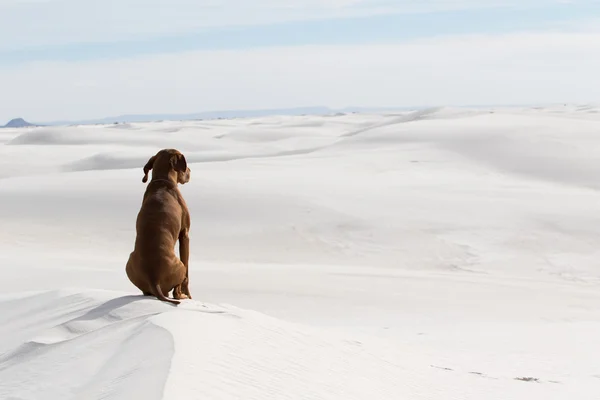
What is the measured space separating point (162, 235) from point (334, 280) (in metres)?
6.30

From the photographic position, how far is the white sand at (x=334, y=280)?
536cm

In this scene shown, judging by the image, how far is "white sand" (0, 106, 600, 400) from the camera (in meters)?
5.36

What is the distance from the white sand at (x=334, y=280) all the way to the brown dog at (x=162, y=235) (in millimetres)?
222

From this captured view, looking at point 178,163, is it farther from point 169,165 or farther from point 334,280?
point 334,280

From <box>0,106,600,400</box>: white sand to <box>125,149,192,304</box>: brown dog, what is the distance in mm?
222

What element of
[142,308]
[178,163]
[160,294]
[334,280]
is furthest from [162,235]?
[334,280]

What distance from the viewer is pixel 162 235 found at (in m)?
6.35

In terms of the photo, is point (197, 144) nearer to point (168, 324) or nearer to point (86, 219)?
point (86, 219)

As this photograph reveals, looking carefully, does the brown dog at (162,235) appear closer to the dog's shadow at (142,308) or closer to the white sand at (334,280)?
the dog's shadow at (142,308)

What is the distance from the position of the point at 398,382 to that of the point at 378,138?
29.8m

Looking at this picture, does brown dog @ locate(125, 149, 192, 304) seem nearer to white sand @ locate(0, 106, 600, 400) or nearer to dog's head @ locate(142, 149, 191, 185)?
dog's head @ locate(142, 149, 191, 185)

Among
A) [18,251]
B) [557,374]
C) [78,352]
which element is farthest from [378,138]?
[78,352]

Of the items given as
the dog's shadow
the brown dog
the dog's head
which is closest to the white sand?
the dog's shadow

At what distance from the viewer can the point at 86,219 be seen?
1769 centimetres
